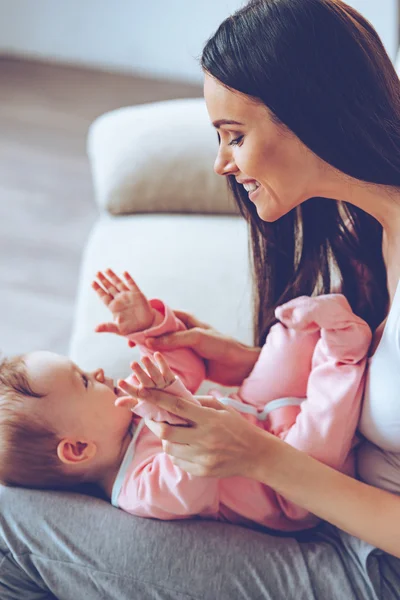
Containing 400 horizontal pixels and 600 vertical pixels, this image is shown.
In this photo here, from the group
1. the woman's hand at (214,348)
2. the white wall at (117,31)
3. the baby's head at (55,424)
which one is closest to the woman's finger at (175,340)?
the woman's hand at (214,348)

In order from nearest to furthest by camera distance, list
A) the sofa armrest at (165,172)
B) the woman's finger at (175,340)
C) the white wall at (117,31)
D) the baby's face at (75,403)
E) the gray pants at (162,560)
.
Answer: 1. the gray pants at (162,560)
2. the baby's face at (75,403)
3. the woman's finger at (175,340)
4. the sofa armrest at (165,172)
5. the white wall at (117,31)

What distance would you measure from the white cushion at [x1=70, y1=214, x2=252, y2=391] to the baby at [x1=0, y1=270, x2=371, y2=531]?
24cm

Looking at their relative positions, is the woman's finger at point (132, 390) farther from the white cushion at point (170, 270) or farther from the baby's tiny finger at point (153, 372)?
the white cushion at point (170, 270)

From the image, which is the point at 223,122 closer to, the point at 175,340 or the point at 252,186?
the point at 252,186

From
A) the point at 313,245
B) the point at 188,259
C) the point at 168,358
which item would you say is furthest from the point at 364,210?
the point at 188,259

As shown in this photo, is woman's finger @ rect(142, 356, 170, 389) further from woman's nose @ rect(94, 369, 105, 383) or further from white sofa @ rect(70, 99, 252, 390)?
white sofa @ rect(70, 99, 252, 390)

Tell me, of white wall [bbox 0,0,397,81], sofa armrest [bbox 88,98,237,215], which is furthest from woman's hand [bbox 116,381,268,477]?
white wall [bbox 0,0,397,81]

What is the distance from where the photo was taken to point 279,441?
113 cm

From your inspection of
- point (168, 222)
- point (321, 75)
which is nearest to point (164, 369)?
point (321, 75)

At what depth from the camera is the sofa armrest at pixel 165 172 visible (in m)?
1.98

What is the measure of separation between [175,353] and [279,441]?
Answer: 318mm

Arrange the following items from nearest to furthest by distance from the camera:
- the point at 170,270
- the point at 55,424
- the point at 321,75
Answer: the point at 321,75
the point at 55,424
the point at 170,270

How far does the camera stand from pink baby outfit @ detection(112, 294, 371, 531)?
119 centimetres

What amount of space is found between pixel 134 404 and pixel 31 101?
2.73 m
